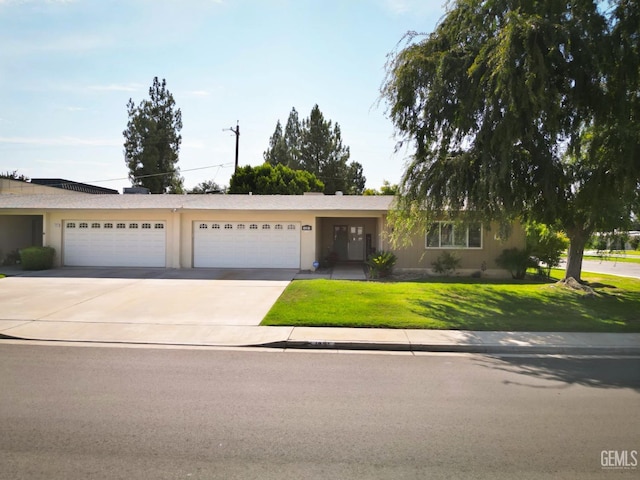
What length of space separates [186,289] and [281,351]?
6943 millimetres

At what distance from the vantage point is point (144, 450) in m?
3.75

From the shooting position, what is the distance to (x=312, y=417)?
4504 millimetres

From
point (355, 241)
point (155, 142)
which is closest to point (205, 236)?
point (355, 241)

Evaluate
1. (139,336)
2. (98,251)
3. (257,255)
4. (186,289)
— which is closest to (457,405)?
(139,336)

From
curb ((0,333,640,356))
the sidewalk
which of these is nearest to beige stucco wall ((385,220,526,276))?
the sidewalk

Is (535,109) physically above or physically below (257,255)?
above

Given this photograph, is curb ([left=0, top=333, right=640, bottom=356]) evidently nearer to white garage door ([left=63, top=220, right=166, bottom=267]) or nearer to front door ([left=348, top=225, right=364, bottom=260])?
white garage door ([left=63, top=220, right=166, bottom=267])

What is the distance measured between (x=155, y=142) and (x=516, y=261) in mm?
35129

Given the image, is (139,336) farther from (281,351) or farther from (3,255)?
(3,255)

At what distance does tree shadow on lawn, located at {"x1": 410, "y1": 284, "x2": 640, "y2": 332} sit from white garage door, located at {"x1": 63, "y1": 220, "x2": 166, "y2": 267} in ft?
41.9

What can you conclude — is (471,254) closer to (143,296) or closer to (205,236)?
(205,236)

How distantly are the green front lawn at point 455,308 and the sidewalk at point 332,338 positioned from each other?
0.45 meters

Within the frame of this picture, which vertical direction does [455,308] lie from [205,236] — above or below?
below

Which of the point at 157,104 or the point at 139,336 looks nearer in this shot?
the point at 139,336
